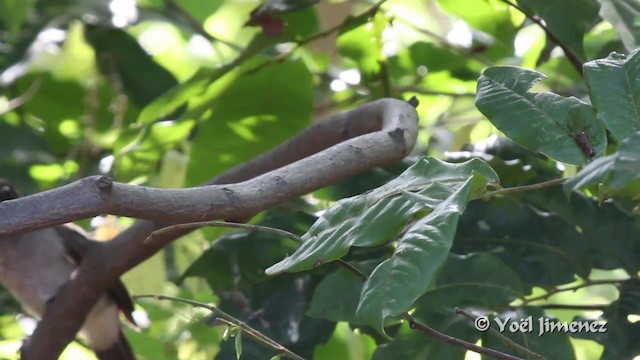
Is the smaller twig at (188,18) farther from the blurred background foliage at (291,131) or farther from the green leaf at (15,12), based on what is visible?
the green leaf at (15,12)

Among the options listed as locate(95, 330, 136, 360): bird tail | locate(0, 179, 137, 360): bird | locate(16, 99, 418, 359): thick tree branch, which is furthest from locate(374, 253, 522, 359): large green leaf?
locate(95, 330, 136, 360): bird tail

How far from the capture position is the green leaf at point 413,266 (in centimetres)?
65

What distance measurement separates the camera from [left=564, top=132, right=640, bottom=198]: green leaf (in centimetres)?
60

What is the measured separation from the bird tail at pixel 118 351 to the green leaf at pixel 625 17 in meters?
1.27

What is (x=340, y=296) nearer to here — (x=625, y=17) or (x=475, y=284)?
(x=475, y=284)

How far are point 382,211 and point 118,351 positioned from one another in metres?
1.40

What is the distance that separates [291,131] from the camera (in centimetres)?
160

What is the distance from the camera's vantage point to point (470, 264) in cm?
118

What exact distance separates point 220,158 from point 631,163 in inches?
41.1

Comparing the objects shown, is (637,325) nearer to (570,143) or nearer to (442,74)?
(570,143)

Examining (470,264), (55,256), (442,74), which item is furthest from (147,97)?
(470,264)

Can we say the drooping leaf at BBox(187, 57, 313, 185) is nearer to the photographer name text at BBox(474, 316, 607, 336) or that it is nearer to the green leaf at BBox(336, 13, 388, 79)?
the green leaf at BBox(336, 13, 388, 79)

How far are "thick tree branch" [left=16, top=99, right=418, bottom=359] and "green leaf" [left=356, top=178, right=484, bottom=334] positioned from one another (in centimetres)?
24

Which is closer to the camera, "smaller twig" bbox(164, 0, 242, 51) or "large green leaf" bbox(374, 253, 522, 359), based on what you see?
"large green leaf" bbox(374, 253, 522, 359)
